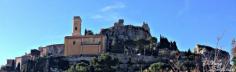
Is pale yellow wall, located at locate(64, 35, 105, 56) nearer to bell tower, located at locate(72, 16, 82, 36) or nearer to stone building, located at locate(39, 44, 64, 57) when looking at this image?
stone building, located at locate(39, 44, 64, 57)

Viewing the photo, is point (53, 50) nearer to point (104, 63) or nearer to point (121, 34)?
point (121, 34)

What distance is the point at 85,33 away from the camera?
8269 cm

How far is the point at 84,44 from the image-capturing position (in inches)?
3027

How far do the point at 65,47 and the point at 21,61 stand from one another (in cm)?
731

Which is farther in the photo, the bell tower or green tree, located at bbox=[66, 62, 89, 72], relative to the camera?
the bell tower

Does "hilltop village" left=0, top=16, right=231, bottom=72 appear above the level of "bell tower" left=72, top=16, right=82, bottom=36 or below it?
below

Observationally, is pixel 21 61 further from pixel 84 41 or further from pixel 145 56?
pixel 145 56

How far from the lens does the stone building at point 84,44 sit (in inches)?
3017

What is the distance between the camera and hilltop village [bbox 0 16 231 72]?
236 ft

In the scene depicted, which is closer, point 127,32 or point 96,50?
point 96,50

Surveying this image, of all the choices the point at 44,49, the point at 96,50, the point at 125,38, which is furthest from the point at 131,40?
the point at 44,49

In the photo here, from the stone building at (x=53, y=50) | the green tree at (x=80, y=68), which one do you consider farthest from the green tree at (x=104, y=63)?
the stone building at (x=53, y=50)

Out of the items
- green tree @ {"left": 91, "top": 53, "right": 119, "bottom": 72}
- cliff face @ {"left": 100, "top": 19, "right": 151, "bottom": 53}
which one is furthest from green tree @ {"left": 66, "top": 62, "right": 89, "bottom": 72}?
cliff face @ {"left": 100, "top": 19, "right": 151, "bottom": 53}

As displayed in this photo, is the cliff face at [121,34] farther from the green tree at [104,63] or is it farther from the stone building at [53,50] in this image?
the stone building at [53,50]
